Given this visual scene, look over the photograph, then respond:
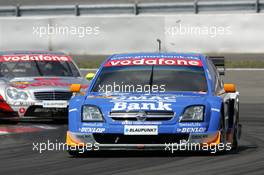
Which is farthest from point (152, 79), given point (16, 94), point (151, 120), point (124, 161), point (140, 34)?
point (140, 34)

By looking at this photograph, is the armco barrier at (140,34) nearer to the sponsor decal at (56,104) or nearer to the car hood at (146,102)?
the sponsor decal at (56,104)

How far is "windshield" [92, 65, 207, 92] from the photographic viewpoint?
11.5 meters

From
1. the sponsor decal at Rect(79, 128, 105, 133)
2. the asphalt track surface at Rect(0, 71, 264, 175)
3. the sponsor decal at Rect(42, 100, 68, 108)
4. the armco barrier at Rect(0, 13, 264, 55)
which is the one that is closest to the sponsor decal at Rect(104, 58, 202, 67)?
the asphalt track surface at Rect(0, 71, 264, 175)

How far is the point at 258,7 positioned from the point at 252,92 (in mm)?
5605

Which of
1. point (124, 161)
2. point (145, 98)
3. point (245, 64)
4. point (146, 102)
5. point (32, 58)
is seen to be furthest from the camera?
point (245, 64)

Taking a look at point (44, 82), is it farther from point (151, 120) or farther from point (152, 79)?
point (151, 120)

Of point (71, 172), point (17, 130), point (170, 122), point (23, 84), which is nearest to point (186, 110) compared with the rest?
point (170, 122)

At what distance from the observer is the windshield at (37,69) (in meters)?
16.8

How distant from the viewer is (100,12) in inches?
1125

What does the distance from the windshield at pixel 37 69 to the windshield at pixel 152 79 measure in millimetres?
4985

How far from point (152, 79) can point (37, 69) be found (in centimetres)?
555

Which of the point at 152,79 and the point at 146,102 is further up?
the point at 152,79

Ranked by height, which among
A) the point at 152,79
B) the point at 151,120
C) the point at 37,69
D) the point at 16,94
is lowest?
the point at 16,94

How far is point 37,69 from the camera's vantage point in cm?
1691
